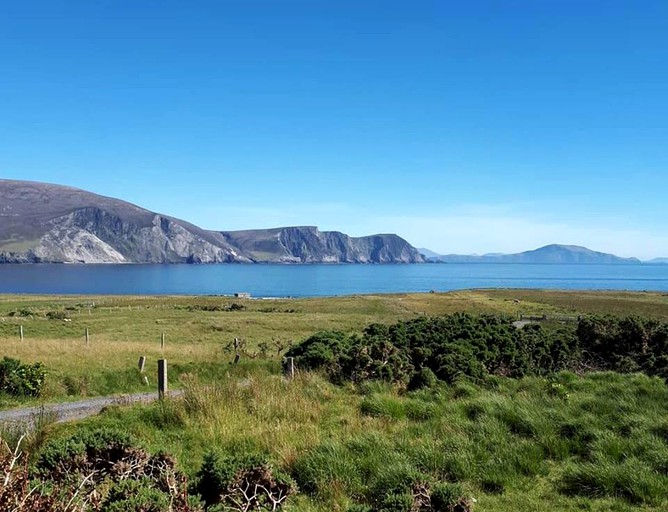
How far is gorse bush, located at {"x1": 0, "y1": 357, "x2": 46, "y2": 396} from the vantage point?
15.3m

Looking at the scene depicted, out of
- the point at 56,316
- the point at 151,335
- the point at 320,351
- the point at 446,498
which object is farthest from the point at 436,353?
the point at 56,316

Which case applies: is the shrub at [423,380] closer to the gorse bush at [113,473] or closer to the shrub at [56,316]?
the gorse bush at [113,473]

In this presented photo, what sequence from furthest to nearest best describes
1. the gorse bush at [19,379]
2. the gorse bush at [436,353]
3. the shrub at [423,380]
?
the gorse bush at [19,379]
the gorse bush at [436,353]
the shrub at [423,380]

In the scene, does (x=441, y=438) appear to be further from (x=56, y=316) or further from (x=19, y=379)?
(x=56, y=316)

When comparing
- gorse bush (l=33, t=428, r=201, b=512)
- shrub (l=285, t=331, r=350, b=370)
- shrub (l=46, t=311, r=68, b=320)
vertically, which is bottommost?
shrub (l=46, t=311, r=68, b=320)

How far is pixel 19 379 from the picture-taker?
1552 centimetres

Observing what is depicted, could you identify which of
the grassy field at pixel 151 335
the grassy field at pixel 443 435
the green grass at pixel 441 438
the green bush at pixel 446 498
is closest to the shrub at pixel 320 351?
the grassy field at pixel 443 435

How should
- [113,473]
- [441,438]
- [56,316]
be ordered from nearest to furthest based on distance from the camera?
1. [113,473]
2. [441,438]
3. [56,316]

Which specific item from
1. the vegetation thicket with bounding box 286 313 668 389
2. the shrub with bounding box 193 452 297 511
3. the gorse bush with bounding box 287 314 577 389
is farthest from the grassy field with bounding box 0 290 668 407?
the shrub with bounding box 193 452 297 511

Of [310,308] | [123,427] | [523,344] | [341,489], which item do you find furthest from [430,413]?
[310,308]

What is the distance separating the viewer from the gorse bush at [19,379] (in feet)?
50.2

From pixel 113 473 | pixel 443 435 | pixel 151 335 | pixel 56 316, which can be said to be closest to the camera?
pixel 113 473

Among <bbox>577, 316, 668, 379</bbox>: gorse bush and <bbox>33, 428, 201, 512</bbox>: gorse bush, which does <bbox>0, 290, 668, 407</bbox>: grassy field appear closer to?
<bbox>33, 428, 201, 512</bbox>: gorse bush

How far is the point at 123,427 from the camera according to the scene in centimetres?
874
